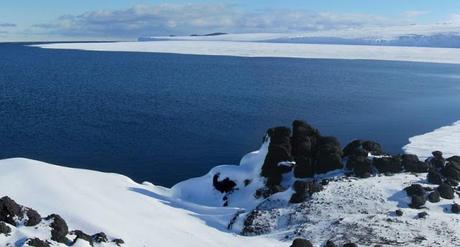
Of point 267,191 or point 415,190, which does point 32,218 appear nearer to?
point 267,191

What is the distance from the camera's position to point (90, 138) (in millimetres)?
46406

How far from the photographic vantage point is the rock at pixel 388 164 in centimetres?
3148

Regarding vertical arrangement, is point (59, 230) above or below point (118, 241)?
above

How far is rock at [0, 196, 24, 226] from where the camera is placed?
63.0 ft

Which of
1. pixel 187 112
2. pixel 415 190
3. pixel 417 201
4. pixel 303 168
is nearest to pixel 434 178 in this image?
pixel 415 190

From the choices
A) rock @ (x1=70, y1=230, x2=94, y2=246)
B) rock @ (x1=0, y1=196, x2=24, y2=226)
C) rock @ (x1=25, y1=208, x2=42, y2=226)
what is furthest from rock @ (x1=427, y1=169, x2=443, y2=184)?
rock @ (x1=0, y1=196, x2=24, y2=226)

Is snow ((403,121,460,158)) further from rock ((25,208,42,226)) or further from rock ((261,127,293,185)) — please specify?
rock ((25,208,42,226))

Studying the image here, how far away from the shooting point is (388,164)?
3162cm

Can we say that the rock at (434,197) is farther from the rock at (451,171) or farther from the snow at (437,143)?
the snow at (437,143)

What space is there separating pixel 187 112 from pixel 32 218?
40.3m

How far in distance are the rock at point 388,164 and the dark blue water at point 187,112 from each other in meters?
12.0

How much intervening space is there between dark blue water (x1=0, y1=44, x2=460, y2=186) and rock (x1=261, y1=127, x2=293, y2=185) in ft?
20.6

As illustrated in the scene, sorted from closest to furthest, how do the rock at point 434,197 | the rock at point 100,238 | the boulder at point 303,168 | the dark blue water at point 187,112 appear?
the rock at point 100,238
the rock at point 434,197
the boulder at point 303,168
the dark blue water at point 187,112

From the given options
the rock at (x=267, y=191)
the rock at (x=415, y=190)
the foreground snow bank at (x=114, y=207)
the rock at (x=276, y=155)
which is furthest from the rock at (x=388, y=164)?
the foreground snow bank at (x=114, y=207)
